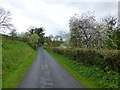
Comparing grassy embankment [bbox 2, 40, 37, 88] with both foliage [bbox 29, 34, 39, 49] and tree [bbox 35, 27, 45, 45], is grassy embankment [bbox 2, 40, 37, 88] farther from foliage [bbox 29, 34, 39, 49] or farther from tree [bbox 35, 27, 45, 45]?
tree [bbox 35, 27, 45, 45]

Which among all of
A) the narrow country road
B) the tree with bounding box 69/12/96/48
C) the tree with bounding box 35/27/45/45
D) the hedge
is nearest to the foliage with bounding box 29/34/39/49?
the tree with bounding box 35/27/45/45

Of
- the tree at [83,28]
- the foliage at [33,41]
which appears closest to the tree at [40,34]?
the foliage at [33,41]

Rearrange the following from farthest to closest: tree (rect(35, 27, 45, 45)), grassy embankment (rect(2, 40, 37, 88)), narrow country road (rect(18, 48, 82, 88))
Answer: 1. tree (rect(35, 27, 45, 45))
2. grassy embankment (rect(2, 40, 37, 88))
3. narrow country road (rect(18, 48, 82, 88))

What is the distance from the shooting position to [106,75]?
9.29 metres

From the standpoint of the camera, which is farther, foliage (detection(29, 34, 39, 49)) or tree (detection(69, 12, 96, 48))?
foliage (detection(29, 34, 39, 49))

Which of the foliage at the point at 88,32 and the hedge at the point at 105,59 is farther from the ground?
the foliage at the point at 88,32

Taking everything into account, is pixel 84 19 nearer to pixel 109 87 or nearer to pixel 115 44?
pixel 115 44

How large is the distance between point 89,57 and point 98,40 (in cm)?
1128

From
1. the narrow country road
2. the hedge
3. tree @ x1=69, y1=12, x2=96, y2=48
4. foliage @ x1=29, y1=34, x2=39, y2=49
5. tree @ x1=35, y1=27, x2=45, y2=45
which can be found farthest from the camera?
tree @ x1=35, y1=27, x2=45, y2=45

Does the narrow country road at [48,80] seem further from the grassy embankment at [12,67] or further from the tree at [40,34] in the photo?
the tree at [40,34]

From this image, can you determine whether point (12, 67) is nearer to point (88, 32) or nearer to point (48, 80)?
point (48, 80)

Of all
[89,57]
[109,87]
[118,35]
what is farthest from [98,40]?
[109,87]

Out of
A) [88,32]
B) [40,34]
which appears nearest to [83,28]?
[88,32]

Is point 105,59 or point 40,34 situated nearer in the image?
point 105,59
